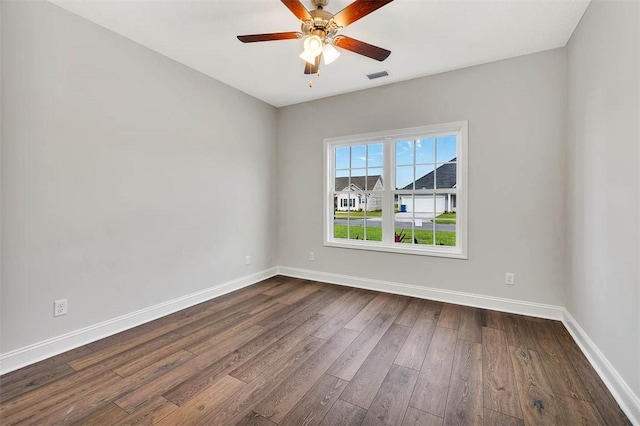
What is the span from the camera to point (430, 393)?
5.69ft

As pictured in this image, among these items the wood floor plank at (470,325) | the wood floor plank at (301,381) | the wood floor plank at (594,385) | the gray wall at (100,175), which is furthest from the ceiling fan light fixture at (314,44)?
the wood floor plank at (594,385)

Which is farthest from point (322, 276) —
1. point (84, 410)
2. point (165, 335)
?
point (84, 410)

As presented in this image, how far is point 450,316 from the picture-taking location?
289 centimetres

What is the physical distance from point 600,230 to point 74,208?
13.3ft

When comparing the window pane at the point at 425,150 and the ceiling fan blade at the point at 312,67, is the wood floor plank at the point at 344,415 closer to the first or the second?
the ceiling fan blade at the point at 312,67

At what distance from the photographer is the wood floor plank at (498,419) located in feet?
4.88

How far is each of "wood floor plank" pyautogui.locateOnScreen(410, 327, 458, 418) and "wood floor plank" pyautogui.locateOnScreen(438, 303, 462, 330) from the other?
164 mm

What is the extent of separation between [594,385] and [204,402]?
98.0 inches

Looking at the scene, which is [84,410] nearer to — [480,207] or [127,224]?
[127,224]

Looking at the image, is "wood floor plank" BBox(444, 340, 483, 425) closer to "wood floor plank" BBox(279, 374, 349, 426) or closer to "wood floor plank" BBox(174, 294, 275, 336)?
"wood floor plank" BBox(279, 374, 349, 426)

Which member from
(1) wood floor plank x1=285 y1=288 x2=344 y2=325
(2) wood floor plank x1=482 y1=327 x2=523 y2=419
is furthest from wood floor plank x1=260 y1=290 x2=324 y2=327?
(2) wood floor plank x1=482 y1=327 x2=523 y2=419

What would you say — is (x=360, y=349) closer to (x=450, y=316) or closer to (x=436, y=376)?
(x=436, y=376)

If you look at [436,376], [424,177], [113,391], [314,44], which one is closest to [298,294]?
[436,376]

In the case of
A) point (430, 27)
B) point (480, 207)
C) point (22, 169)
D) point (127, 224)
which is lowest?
point (127, 224)
